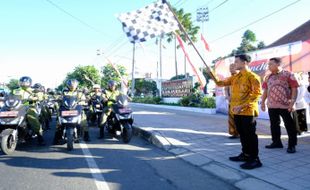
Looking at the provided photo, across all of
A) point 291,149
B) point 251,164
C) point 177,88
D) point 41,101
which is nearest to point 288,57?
point 291,149

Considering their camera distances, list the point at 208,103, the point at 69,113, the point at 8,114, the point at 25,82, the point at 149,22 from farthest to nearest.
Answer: the point at 208,103
the point at 25,82
the point at 149,22
the point at 69,113
the point at 8,114

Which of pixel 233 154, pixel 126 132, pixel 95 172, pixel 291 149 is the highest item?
pixel 126 132

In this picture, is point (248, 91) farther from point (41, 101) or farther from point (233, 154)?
point (41, 101)

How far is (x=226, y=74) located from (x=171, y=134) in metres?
4.95

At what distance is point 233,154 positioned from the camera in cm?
606

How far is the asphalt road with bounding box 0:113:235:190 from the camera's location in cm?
448

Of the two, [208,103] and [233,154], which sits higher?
[208,103]

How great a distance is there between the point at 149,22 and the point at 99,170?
3.95m

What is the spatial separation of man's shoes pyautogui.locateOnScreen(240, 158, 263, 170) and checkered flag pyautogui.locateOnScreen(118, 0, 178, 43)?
12.6ft

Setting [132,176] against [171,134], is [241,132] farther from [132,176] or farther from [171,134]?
[171,134]

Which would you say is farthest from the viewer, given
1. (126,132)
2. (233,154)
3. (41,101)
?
(41,101)

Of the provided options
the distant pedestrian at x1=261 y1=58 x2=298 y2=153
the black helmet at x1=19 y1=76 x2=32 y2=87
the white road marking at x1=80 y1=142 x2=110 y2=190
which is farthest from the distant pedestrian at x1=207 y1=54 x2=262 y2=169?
the black helmet at x1=19 y1=76 x2=32 y2=87

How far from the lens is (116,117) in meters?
8.05

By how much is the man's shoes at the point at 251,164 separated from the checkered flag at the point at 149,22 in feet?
12.6
